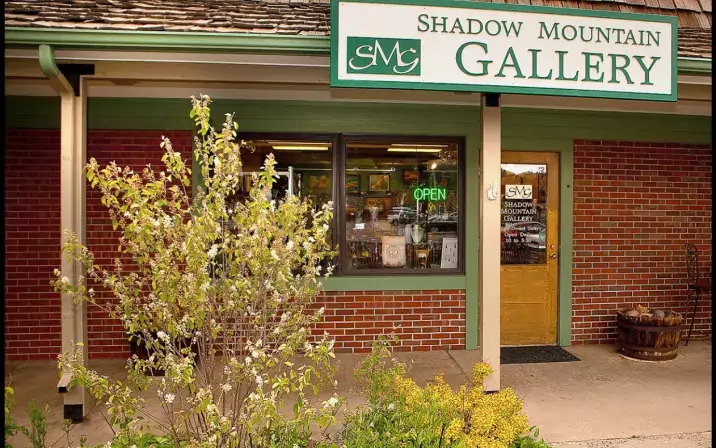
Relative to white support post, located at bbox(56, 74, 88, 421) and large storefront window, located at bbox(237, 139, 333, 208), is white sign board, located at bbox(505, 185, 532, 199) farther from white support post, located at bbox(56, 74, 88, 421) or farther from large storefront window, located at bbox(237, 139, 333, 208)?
white support post, located at bbox(56, 74, 88, 421)

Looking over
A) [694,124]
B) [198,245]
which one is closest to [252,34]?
[198,245]

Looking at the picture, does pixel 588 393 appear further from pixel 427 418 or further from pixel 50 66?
pixel 50 66

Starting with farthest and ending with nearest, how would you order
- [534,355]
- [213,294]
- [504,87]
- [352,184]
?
[352,184] → [534,355] → [504,87] → [213,294]

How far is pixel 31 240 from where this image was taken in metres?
5.37

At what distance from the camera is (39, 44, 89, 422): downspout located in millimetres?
3891

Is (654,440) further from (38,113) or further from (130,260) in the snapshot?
(38,113)

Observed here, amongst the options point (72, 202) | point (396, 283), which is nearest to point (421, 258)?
point (396, 283)

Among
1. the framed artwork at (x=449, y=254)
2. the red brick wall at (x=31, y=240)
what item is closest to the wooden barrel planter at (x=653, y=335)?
the framed artwork at (x=449, y=254)

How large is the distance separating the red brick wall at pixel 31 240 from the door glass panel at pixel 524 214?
16.1ft

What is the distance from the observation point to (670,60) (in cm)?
393

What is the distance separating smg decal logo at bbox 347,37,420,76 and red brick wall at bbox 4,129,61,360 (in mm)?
3577

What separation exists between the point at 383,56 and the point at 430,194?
2.43 metres

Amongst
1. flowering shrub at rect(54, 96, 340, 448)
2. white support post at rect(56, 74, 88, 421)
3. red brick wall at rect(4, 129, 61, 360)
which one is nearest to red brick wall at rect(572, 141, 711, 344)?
flowering shrub at rect(54, 96, 340, 448)

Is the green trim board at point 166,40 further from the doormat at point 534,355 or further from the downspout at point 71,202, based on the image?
the doormat at point 534,355
